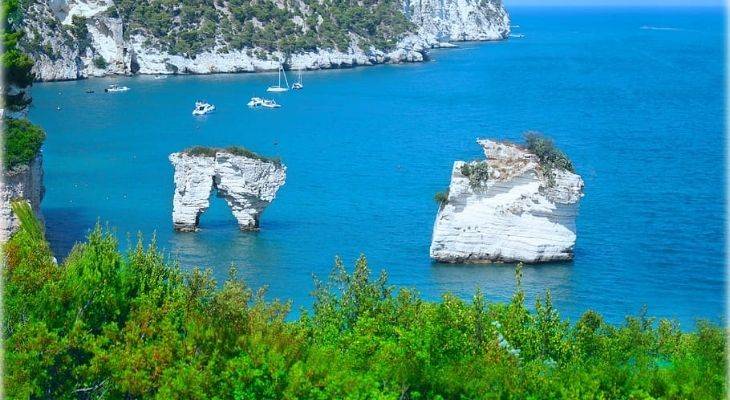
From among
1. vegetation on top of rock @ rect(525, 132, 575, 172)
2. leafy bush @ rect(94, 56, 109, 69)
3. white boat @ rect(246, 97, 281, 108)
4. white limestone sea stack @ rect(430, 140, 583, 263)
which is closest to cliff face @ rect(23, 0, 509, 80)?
leafy bush @ rect(94, 56, 109, 69)

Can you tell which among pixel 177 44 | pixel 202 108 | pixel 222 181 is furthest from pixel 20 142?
pixel 177 44

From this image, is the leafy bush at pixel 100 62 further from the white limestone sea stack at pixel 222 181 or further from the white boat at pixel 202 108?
the white limestone sea stack at pixel 222 181

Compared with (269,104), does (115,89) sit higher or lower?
higher

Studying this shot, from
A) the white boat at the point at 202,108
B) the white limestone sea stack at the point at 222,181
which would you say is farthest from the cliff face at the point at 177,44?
the white limestone sea stack at the point at 222,181

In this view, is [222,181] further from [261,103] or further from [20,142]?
[261,103]

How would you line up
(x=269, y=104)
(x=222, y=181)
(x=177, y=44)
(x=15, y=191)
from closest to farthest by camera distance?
(x=15, y=191) → (x=222, y=181) → (x=269, y=104) → (x=177, y=44)

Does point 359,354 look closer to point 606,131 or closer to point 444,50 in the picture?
point 606,131

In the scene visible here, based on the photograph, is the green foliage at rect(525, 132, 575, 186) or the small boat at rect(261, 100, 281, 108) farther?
the small boat at rect(261, 100, 281, 108)

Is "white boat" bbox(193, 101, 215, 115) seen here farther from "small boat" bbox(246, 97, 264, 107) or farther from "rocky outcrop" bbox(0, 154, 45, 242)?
"rocky outcrop" bbox(0, 154, 45, 242)
